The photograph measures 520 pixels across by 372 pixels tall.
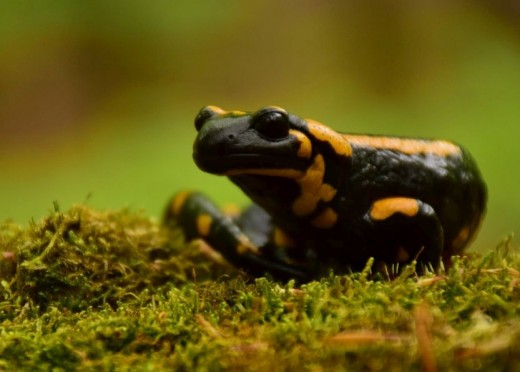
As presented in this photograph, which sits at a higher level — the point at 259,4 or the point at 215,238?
the point at 259,4

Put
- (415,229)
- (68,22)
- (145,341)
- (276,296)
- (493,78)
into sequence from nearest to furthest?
1. (145,341)
2. (276,296)
3. (415,229)
4. (493,78)
5. (68,22)

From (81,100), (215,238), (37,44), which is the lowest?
(215,238)

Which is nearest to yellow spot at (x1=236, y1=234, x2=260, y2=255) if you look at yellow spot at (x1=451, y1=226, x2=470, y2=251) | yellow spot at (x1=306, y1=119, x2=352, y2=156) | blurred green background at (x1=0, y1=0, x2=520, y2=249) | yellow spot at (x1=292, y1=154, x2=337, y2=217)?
yellow spot at (x1=292, y1=154, x2=337, y2=217)

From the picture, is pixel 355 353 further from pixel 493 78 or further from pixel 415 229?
pixel 493 78

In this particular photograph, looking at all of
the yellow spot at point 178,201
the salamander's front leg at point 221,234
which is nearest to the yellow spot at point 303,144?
the salamander's front leg at point 221,234

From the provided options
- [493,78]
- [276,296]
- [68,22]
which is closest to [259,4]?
[68,22]

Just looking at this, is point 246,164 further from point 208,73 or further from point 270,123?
point 208,73

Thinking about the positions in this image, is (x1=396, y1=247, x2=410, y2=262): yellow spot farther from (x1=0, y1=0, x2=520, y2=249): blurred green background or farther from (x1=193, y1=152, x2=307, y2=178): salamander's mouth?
(x1=0, y1=0, x2=520, y2=249): blurred green background

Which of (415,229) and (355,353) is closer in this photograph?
(355,353)
